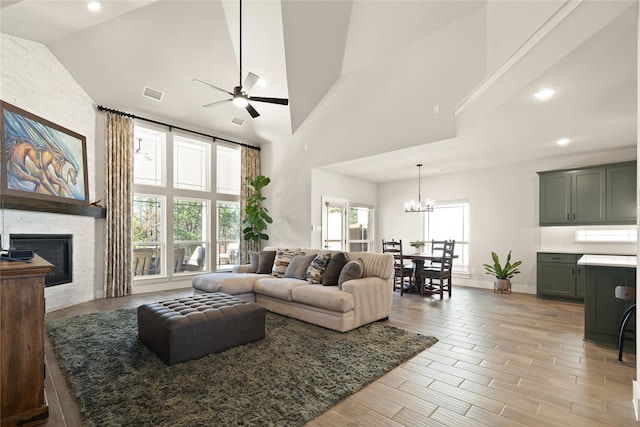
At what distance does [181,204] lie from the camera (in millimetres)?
6602

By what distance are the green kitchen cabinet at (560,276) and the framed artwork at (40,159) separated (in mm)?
8086

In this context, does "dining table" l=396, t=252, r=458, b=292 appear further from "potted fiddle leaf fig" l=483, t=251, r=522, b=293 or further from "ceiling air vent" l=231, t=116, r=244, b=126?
"ceiling air vent" l=231, t=116, r=244, b=126

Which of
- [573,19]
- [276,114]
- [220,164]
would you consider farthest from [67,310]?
[573,19]

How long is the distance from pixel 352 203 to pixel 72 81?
5901 millimetres

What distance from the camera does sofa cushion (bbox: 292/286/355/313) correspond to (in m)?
3.48

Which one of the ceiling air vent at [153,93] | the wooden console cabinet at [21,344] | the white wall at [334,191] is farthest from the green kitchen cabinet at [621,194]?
the ceiling air vent at [153,93]

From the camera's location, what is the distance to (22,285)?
1850 millimetres

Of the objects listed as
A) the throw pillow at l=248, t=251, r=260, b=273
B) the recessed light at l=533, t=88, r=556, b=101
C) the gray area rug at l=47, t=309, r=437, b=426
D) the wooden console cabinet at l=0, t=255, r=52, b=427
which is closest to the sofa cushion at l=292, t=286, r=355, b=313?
the gray area rug at l=47, t=309, r=437, b=426

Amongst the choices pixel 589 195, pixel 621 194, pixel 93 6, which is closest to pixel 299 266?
pixel 93 6

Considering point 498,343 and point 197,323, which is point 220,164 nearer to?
point 197,323

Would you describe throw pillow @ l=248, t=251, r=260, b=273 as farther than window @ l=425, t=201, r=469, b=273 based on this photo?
No

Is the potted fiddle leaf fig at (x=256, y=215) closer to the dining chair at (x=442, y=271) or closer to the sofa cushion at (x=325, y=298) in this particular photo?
the sofa cushion at (x=325, y=298)

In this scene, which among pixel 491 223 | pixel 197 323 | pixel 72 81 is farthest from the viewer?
pixel 491 223

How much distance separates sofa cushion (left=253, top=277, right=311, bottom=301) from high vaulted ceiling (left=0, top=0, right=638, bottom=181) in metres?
2.84
